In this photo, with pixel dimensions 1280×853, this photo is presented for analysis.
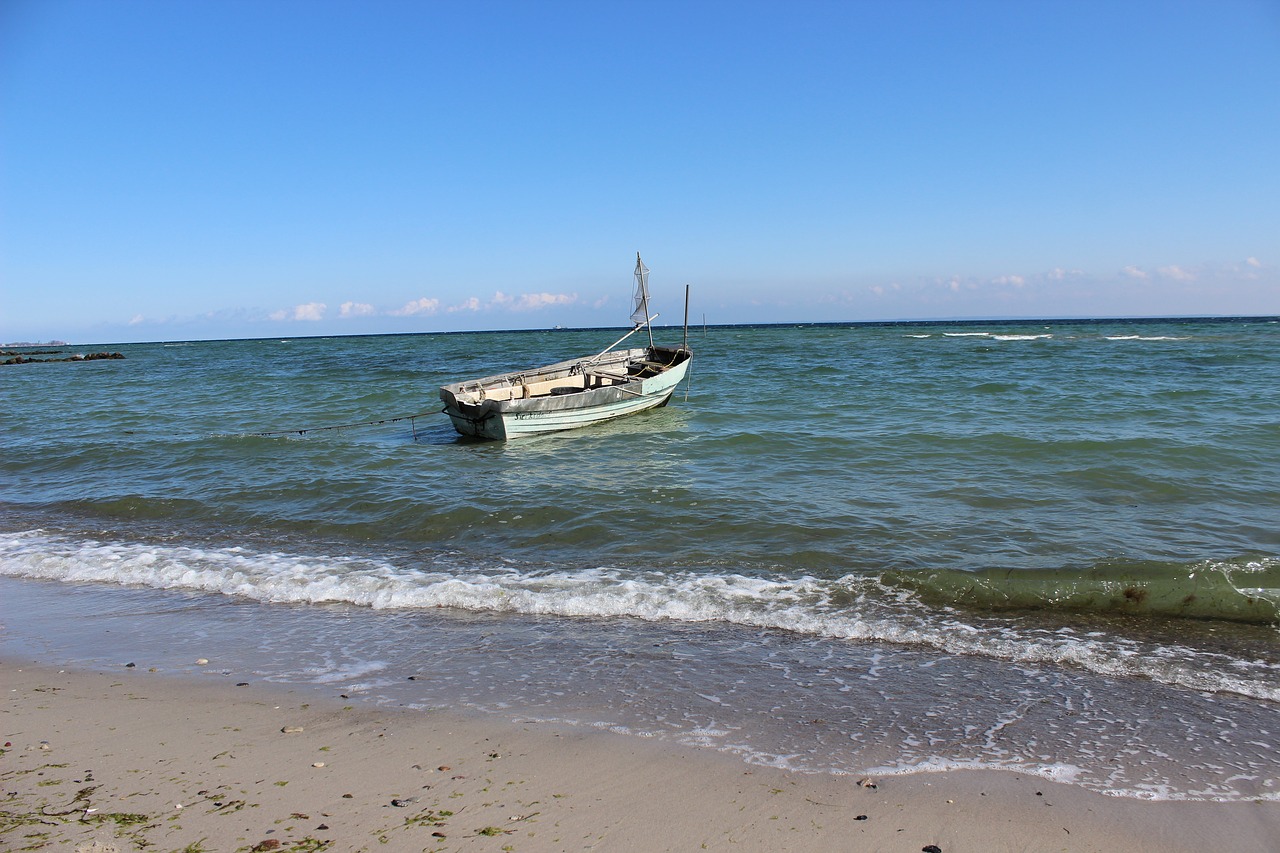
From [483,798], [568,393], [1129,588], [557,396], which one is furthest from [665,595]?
[568,393]

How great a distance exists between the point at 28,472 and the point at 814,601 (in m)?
14.3

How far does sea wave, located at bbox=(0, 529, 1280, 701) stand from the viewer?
17.2 ft

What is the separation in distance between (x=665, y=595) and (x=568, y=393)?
11.8 metres

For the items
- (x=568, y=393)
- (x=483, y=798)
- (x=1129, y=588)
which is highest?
(x=568, y=393)

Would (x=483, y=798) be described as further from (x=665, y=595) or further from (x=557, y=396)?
(x=557, y=396)

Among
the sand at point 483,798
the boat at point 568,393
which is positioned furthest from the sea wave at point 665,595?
the boat at point 568,393

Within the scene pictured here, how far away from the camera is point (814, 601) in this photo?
6.34 m

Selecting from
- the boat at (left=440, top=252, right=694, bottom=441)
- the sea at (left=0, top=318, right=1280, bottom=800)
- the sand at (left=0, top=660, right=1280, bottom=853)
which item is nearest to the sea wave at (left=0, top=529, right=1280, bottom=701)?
the sea at (left=0, top=318, right=1280, bottom=800)

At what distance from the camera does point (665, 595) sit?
21.3 ft

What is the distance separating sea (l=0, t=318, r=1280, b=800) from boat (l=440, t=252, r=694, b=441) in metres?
0.66

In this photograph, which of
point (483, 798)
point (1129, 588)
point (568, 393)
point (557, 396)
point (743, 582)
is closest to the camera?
point (483, 798)

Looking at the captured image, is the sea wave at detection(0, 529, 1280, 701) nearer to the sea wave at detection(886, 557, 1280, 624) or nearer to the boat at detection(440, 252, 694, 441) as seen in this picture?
the sea wave at detection(886, 557, 1280, 624)

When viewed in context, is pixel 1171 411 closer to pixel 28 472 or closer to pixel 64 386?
pixel 28 472

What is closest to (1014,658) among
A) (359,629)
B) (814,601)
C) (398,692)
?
(814,601)
